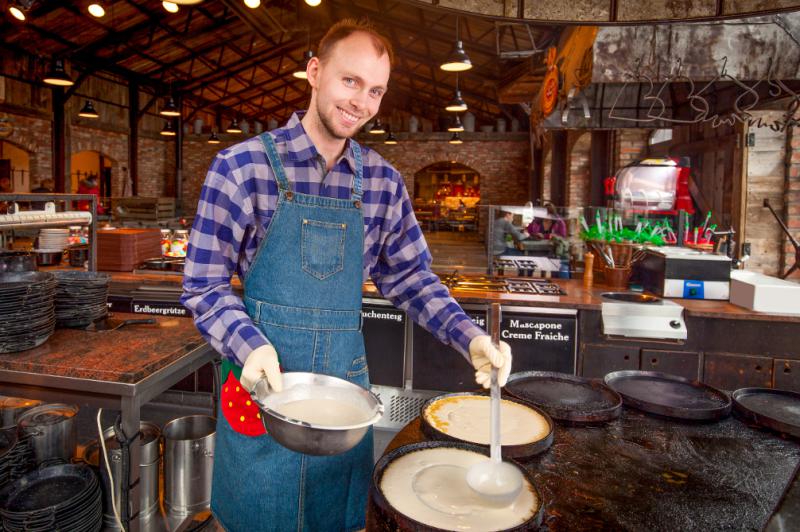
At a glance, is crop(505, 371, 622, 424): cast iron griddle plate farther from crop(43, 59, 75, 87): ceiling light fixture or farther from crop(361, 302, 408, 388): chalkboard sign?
crop(43, 59, 75, 87): ceiling light fixture

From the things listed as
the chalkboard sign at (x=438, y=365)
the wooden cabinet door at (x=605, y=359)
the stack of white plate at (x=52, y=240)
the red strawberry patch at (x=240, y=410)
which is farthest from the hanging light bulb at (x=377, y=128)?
the red strawberry patch at (x=240, y=410)

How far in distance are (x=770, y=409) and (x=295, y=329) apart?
4.40ft

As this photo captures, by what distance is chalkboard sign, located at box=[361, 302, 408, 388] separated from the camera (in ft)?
12.2

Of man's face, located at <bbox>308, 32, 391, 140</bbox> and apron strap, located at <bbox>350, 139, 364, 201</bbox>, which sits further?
apron strap, located at <bbox>350, 139, 364, 201</bbox>

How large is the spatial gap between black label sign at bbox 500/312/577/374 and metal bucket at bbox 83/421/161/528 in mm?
2078

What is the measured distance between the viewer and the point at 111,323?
7.53 feet

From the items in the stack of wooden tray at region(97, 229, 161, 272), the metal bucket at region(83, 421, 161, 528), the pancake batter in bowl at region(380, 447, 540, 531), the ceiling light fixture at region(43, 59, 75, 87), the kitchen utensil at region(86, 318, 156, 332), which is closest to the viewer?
the pancake batter in bowl at region(380, 447, 540, 531)

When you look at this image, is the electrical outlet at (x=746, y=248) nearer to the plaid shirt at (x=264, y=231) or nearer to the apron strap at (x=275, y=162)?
the plaid shirt at (x=264, y=231)

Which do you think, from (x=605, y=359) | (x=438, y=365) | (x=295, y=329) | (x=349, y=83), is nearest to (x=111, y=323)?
(x=295, y=329)

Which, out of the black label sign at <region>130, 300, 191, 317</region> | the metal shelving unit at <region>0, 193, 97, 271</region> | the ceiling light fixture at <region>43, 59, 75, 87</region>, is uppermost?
the ceiling light fixture at <region>43, 59, 75, 87</region>

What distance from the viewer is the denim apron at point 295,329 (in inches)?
59.1

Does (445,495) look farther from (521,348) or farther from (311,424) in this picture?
(521,348)

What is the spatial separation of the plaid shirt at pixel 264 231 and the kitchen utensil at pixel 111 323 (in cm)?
97

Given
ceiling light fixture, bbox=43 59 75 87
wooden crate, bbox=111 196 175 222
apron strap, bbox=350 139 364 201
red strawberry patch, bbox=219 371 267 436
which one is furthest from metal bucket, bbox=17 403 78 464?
wooden crate, bbox=111 196 175 222
